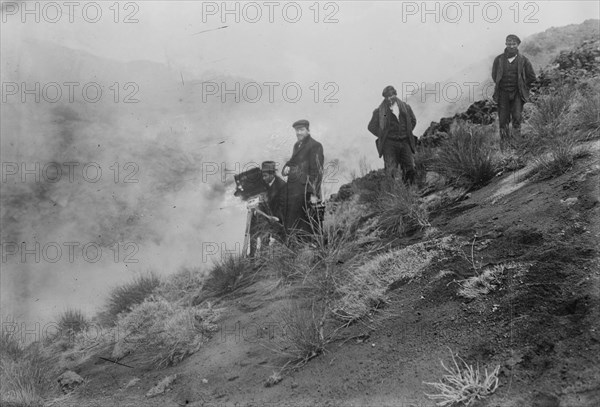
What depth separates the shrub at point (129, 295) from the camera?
955 centimetres

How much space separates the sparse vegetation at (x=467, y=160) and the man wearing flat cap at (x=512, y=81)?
0.51 m

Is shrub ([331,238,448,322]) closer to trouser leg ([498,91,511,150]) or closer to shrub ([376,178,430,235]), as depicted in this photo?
shrub ([376,178,430,235])

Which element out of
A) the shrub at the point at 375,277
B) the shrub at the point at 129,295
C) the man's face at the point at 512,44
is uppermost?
the man's face at the point at 512,44

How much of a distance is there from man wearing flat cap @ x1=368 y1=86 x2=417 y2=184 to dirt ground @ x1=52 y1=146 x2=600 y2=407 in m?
2.59

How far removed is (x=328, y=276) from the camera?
17.2 ft

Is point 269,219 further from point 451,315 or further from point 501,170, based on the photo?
point 451,315

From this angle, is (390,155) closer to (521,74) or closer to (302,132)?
(302,132)

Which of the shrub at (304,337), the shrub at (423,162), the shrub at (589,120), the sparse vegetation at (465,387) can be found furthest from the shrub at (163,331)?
the shrub at (589,120)

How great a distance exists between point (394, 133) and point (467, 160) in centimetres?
149

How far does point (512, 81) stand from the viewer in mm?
8625

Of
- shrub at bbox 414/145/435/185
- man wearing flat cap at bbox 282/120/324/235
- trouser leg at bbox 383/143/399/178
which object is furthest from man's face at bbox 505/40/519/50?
man wearing flat cap at bbox 282/120/324/235

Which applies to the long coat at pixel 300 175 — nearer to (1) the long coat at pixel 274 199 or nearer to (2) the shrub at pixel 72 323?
(1) the long coat at pixel 274 199

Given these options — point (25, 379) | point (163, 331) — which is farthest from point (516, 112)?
point (25, 379)

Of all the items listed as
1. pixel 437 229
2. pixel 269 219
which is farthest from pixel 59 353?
pixel 437 229
